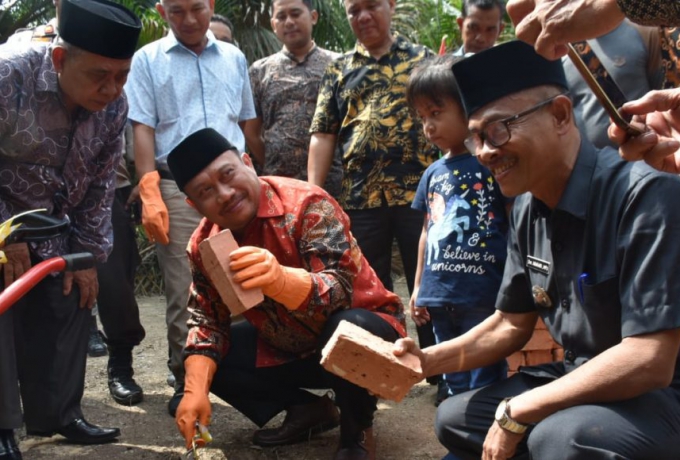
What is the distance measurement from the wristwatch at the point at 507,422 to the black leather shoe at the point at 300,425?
136cm

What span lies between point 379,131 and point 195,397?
1.66 m

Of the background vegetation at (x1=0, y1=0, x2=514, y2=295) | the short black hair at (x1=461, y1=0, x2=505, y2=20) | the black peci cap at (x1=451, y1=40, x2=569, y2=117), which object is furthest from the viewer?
the background vegetation at (x1=0, y1=0, x2=514, y2=295)

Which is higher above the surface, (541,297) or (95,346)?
(541,297)

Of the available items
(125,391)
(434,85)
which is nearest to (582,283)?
(434,85)

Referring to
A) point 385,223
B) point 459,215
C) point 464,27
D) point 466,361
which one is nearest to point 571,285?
point 466,361

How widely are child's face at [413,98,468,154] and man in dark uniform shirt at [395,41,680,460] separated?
799 millimetres

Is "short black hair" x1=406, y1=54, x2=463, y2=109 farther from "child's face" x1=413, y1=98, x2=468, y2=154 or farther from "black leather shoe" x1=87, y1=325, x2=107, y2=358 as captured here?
"black leather shoe" x1=87, y1=325, x2=107, y2=358

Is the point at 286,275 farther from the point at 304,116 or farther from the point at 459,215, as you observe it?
the point at 304,116

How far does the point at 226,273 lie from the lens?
3.01m

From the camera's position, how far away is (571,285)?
2.49m

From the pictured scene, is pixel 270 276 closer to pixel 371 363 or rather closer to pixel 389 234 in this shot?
pixel 371 363

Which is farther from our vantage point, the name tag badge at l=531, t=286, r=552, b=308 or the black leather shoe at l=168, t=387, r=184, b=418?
the black leather shoe at l=168, t=387, r=184, b=418

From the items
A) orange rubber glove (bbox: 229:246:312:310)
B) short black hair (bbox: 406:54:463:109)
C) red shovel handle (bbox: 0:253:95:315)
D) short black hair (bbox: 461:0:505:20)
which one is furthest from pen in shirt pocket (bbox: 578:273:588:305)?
short black hair (bbox: 461:0:505:20)

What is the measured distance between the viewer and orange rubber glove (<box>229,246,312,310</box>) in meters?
2.98
